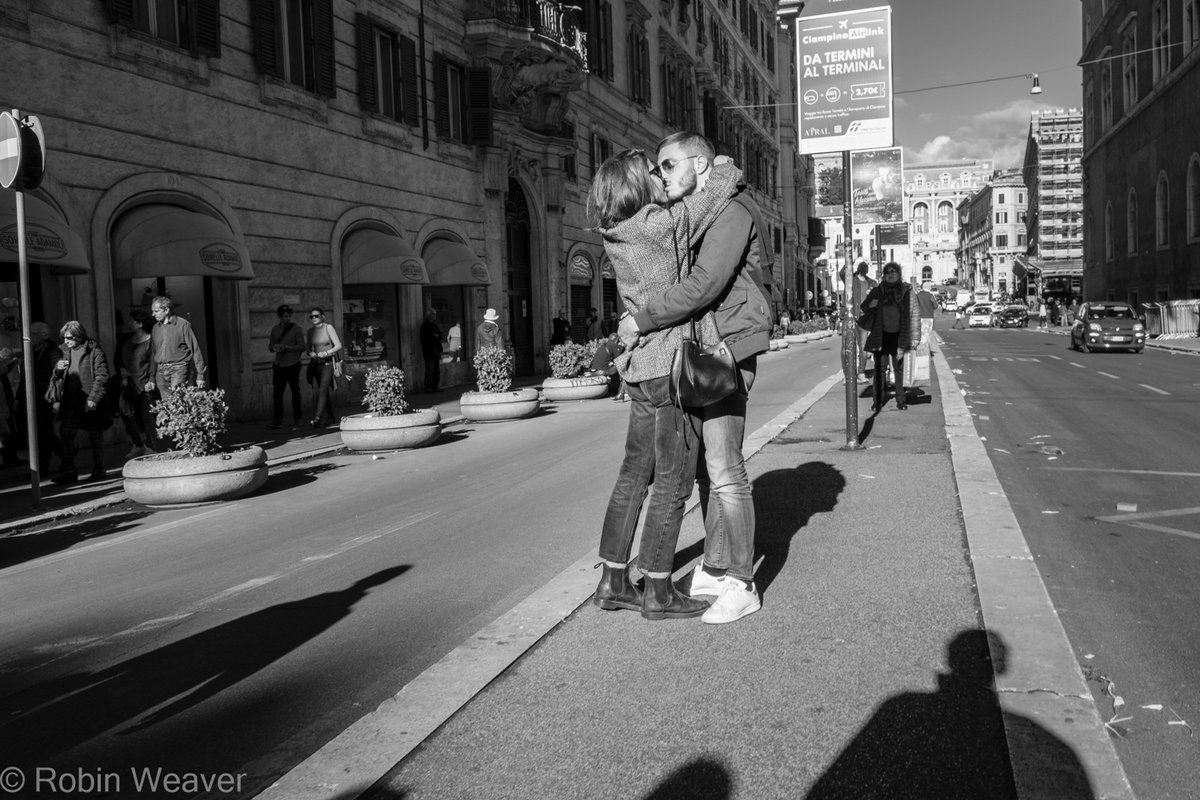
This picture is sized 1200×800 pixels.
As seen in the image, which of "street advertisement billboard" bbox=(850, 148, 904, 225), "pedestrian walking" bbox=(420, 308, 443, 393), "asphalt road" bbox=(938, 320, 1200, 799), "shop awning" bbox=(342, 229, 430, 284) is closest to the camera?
"asphalt road" bbox=(938, 320, 1200, 799)

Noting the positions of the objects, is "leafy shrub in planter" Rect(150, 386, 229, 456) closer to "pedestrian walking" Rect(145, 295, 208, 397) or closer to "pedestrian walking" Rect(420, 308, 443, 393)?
"pedestrian walking" Rect(145, 295, 208, 397)

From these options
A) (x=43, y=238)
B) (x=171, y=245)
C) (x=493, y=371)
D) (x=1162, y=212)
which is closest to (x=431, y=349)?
(x=493, y=371)

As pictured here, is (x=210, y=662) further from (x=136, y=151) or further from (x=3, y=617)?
(x=136, y=151)

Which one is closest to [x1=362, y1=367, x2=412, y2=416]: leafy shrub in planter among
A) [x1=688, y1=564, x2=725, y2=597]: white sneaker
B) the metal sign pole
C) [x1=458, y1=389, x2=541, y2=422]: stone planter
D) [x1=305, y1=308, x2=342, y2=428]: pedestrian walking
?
[x1=458, y1=389, x2=541, y2=422]: stone planter

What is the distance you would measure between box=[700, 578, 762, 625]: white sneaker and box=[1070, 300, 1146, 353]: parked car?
103 feet

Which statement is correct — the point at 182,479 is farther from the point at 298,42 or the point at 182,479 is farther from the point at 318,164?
the point at 298,42

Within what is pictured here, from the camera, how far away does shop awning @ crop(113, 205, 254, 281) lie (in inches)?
562

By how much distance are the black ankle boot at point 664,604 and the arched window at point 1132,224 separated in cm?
6139

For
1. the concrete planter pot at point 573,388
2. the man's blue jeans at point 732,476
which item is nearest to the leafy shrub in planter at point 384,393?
the concrete planter pot at point 573,388

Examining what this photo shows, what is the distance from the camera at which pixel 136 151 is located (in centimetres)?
1454

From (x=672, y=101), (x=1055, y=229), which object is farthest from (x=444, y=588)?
(x=1055, y=229)

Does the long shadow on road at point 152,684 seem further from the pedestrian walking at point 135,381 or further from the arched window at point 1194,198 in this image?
the arched window at point 1194,198

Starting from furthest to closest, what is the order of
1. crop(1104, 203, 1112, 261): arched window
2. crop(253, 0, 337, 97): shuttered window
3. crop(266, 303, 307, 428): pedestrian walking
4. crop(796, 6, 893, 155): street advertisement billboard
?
crop(1104, 203, 1112, 261): arched window
crop(253, 0, 337, 97): shuttered window
crop(266, 303, 307, 428): pedestrian walking
crop(796, 6, 893, 155): street advertisement billboard

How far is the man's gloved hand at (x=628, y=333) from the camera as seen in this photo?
4.18m
